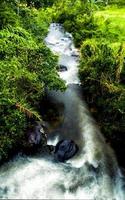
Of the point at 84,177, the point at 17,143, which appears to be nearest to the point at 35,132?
the point at 17,143


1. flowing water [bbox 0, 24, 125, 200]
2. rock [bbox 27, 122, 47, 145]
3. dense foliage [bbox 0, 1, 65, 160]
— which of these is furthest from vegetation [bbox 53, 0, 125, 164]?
rock [bbox 27, 122, 47, 145]

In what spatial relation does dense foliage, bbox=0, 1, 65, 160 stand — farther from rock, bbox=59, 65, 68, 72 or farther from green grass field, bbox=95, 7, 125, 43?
green grass field, bbox=95, 7, 125, 43

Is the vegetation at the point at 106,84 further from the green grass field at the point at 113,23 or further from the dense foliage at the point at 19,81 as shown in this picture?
the green grass field at the point at 113,23

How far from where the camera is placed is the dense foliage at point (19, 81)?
21.8 m

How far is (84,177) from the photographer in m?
21.4

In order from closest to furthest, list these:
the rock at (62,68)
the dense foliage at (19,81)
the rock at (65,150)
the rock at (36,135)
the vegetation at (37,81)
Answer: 1. the dense foliage at (19,81)
2. the vegetation at (37,81)
3. the rock at (65,150)
4. the rock at (36,135)
5. the rock at (62,68)

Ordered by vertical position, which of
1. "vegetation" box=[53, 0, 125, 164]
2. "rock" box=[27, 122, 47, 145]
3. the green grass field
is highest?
the green grass field

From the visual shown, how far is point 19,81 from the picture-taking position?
24.7 meters

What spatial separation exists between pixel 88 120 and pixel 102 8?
35.0 meters

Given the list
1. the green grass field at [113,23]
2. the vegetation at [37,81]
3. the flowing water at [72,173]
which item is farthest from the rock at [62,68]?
the flowing water at [72,173]

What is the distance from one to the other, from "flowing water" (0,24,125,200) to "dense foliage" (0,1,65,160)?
1662 mm

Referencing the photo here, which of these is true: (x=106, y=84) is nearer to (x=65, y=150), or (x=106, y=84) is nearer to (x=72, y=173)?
(x=65, y=150)

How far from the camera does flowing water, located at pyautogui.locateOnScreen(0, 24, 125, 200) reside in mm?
19906

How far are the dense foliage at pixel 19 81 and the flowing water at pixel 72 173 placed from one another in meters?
1.66
